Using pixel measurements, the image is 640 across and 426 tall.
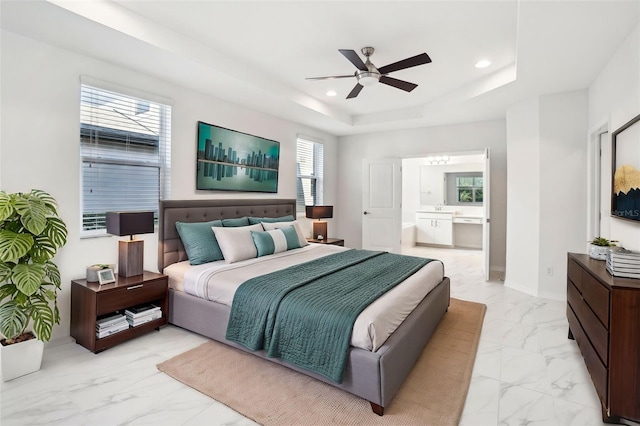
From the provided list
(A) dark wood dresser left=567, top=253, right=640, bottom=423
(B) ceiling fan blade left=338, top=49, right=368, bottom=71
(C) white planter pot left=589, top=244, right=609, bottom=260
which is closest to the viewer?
(A) dark wood dresser left=567, top=253, right=640, bottom=423

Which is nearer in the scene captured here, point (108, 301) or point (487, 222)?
point (108, 301)

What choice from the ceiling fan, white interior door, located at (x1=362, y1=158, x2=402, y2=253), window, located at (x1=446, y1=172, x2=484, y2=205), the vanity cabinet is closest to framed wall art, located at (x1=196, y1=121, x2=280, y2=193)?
the ceiling fan

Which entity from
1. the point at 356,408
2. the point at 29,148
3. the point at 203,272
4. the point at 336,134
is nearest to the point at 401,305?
the point at 356,408

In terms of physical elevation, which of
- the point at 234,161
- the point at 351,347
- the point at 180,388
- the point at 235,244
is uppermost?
the point at 234,161

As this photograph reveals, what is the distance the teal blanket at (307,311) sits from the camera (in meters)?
2.09

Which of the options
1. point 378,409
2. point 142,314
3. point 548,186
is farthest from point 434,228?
point 142,314

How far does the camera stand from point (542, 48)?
285 cm

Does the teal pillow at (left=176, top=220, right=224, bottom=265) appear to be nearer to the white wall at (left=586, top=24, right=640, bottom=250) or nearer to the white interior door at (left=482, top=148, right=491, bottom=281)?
the white wall at (left=586, top=24, right=640, bottom=250)

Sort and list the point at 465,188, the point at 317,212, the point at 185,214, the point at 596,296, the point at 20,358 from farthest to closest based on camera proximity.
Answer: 1. the point at 465,188
2. the point at 317,212
3. the point at 185,214
4. the point at 20,358
5. the point at 596,296

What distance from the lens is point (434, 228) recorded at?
8.00m

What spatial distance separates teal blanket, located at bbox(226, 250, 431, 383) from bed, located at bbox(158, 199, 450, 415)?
0.35ft

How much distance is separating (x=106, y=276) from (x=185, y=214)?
3.63 ft

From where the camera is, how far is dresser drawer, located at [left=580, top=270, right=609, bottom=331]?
189 cm

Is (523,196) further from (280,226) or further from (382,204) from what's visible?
(280,226)
